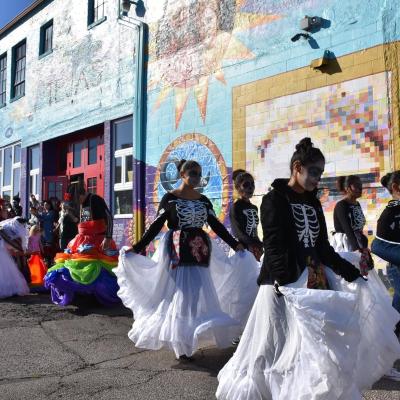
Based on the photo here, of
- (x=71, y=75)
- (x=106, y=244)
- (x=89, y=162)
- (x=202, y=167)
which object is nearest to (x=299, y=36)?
(x=202, y=167)

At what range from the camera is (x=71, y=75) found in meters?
15.2

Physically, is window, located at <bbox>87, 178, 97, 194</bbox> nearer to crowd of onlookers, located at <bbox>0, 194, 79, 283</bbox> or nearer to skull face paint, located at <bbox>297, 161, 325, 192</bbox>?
crowd of onlookers, located at <bbox>0, 194, 79, 283</bbox>

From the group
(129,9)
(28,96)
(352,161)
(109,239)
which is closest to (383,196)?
(352,161)

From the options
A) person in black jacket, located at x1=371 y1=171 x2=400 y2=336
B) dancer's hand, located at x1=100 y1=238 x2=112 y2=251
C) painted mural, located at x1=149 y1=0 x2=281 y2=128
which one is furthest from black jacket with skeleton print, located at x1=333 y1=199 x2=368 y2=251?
painted mural, located at x1=149 y1=0 x2=281 y2=128

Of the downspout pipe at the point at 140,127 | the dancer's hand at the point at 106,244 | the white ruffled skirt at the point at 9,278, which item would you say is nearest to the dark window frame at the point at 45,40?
the downspout pipe at the point at 140,127

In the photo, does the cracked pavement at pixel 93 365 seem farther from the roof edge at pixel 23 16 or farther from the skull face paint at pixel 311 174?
the roof edge at pixel 23 16

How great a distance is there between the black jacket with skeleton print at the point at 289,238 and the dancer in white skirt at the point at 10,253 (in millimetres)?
6909

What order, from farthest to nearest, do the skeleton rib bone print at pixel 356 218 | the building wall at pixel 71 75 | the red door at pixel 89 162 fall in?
the red door at pixel 89 162, the building wall at pixel 71 75, the skeleton rib bone print at pixel 356 218

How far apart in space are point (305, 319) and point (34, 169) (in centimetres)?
1560

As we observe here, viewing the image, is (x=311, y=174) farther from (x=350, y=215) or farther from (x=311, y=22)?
(x=311, y=22)

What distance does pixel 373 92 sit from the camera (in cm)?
785

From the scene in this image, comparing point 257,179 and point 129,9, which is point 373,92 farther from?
point 129,9

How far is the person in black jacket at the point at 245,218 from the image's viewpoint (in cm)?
629

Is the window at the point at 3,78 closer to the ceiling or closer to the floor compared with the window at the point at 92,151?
closer to the ceiling
